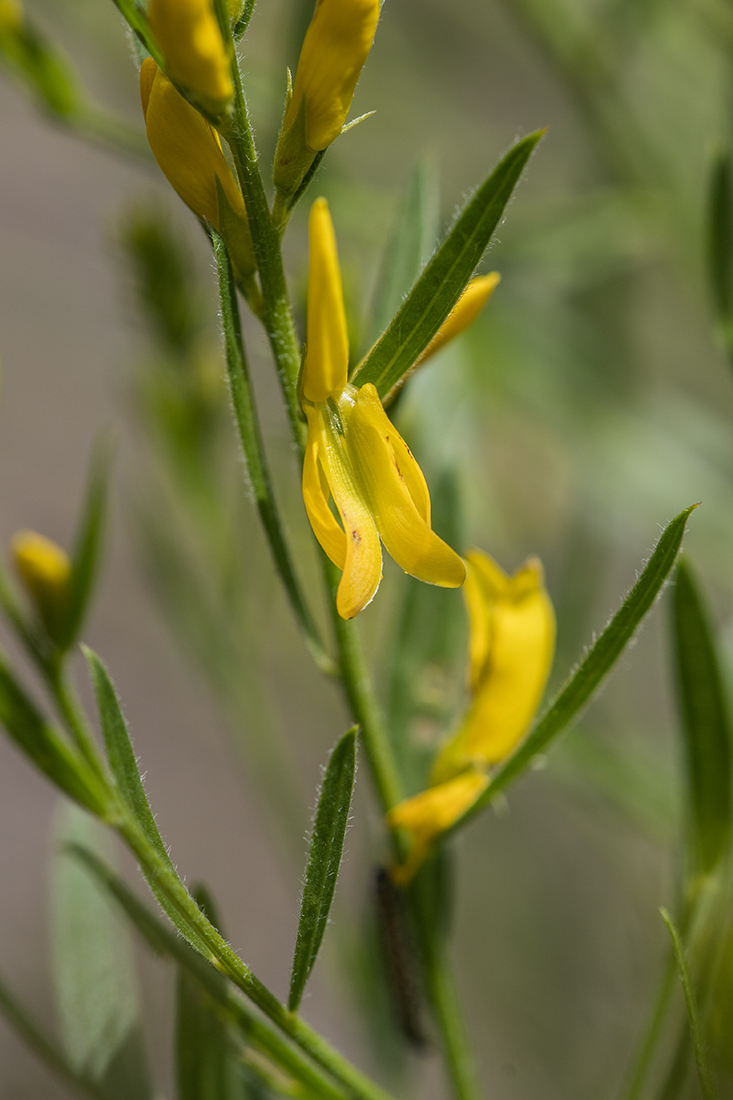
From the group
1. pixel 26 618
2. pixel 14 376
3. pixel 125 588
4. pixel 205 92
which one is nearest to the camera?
pixel 205 92

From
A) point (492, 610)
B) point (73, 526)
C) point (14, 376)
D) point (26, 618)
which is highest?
point (14, 376)

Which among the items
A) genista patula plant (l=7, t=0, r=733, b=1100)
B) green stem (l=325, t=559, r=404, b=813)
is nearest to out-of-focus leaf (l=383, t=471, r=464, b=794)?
genista patula plant (l=7, t=0, r=733, b=1100)

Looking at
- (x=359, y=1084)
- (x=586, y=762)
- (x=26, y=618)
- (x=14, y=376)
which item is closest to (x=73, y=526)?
(x=14, y=376)

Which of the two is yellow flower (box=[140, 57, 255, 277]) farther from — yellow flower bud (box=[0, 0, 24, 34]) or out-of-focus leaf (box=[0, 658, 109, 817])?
yellow flower bud (box=[0, 0, 24, 34])

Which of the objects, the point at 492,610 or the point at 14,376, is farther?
the point at 14,376

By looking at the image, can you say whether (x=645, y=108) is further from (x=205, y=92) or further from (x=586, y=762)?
(x=205, y=92)

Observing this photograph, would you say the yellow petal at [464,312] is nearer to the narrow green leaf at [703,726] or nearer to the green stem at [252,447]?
the green stem at [252,447]

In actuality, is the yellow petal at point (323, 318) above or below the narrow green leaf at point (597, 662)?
above

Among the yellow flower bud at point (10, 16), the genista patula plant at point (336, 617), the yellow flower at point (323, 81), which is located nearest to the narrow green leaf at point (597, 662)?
the genista patula plant at point (336, 617)
